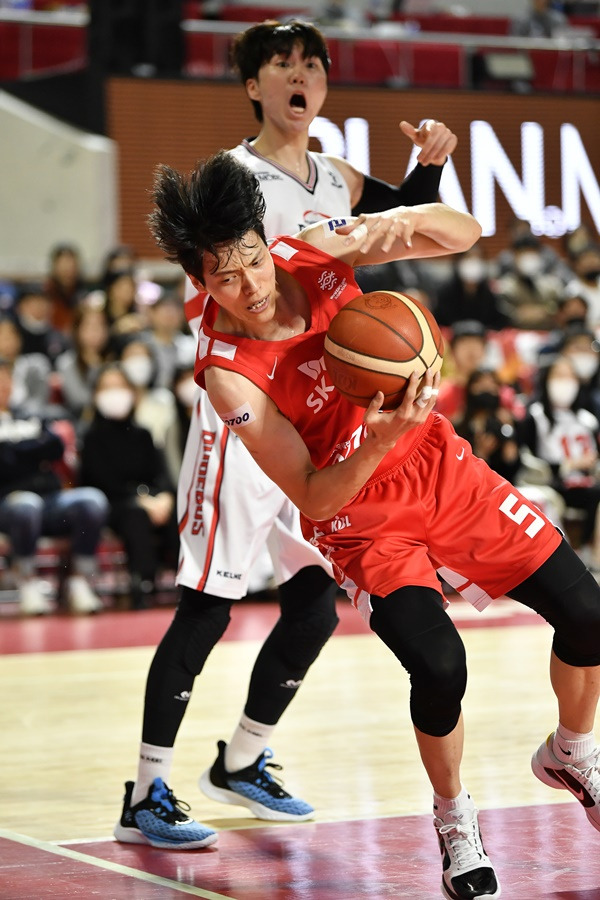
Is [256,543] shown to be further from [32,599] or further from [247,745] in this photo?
[32,599]

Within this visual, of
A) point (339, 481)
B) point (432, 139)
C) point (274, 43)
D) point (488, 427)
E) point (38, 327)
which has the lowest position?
→ point (488, 427)

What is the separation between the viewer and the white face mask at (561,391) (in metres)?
10.3

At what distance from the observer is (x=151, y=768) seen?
406 cm

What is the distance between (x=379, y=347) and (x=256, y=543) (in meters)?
1.09

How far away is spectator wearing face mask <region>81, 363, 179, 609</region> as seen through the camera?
914 cm

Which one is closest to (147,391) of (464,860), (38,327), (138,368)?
(138,368)

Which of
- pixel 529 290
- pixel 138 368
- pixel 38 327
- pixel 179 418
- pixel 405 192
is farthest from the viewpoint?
pixel 529 290

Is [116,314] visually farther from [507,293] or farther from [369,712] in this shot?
[369,712]

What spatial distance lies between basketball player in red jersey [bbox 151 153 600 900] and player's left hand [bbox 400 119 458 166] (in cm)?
42

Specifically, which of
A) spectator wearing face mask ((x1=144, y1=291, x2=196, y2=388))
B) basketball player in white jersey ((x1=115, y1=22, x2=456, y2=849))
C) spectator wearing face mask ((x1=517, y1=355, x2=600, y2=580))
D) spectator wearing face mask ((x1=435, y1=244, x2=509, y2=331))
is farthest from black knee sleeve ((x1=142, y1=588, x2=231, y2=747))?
spectator wearing face mask ((x1=435, y1=244, x2=509, y2=331))

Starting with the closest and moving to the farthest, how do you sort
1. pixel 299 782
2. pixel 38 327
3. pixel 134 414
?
1. pixel 299 782
2. pixel 134 414
3. pixel 38 327

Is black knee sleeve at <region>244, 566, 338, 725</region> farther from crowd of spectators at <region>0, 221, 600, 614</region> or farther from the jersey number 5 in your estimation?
crowd of spectators at <region>0, 221, 600, 614</region>

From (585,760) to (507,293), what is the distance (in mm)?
9834

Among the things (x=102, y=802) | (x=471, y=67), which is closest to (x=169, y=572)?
(x=102, y=802)
